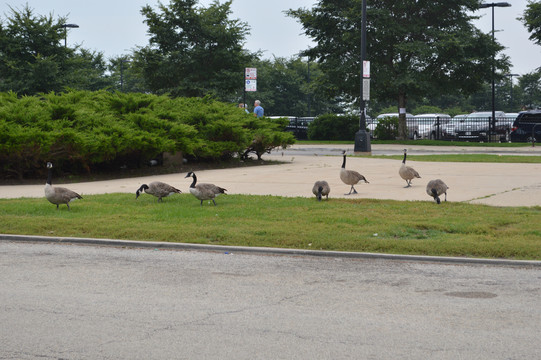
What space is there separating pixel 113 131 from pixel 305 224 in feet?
30.5

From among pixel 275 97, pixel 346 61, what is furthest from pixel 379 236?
pixel 275 97

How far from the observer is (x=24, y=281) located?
7777mm

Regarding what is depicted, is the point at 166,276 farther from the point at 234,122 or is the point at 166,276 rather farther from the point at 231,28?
the point at 231,28

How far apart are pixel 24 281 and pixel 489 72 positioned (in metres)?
34.5

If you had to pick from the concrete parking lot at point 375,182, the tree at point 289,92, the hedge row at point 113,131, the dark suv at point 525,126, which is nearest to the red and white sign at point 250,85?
the hedge row at point 113,131

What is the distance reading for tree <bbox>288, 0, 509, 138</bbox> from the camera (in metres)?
37.1

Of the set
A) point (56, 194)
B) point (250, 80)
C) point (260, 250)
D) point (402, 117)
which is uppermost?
point (250, 80)

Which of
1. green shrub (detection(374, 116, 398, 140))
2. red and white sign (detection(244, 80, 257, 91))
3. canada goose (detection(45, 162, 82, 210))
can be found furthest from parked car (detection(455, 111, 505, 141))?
canada goose (detection(45, 162, 82, 210))

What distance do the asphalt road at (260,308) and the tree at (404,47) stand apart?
29469mm

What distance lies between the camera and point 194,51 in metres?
42.8

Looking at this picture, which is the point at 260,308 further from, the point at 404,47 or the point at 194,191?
the point at 404,47

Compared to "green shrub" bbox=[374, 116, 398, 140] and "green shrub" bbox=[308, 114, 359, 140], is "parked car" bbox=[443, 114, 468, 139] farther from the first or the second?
"green shrub" bbox=[308, 114, 359, 140]

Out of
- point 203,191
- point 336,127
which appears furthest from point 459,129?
point 203,191

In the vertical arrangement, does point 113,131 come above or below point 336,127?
below
